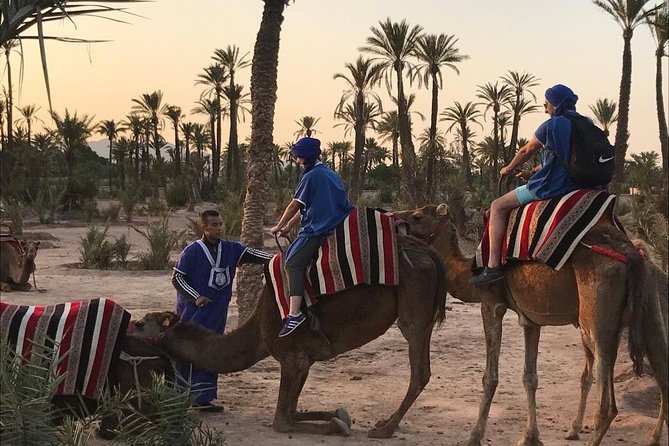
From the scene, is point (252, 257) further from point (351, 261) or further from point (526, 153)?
point (526, 153)

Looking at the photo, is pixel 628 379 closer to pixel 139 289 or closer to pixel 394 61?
pixel 139 289

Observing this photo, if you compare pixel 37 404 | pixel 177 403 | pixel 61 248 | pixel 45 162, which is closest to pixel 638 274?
pixel 177 403

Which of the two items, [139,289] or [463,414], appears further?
[139,289]

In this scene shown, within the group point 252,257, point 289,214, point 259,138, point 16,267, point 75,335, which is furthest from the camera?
point 16,267

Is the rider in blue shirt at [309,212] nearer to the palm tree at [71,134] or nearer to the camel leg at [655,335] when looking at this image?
the camel leg at [655,335]

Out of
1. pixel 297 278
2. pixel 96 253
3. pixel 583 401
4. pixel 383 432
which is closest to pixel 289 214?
pixel 297 278

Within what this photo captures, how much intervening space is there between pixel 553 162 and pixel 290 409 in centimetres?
291

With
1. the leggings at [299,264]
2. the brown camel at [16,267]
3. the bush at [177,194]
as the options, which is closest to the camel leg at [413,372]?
the leggings at [299,264]

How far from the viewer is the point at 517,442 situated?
6105 mm

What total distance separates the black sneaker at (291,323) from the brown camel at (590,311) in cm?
152

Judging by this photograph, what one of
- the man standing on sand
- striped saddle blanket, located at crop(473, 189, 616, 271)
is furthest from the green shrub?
striped saddle blanket, located at crop(473, 189, 616, 271)

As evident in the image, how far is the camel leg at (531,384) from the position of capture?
5965mm

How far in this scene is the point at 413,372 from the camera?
6336 millimetres

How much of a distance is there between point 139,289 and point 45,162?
24.5 m
